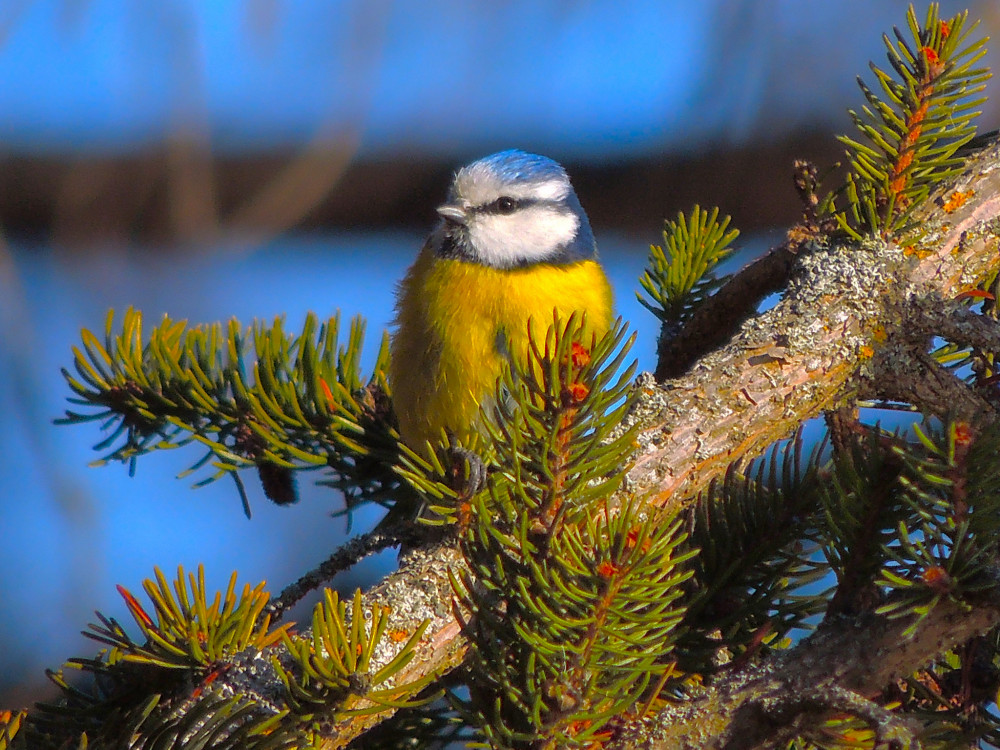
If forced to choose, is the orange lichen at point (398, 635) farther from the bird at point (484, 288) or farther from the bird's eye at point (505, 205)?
the bird's eye at point (505, 205)

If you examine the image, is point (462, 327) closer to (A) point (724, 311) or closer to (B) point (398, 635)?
(A) point (724, 311)

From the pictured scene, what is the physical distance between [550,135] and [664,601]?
1.85 meters

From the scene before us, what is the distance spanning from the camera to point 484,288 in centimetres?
139

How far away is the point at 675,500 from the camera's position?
876mm

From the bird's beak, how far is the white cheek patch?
0.02 meters

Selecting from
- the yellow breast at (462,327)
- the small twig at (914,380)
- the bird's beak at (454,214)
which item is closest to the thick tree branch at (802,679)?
the small twig at (914,380)

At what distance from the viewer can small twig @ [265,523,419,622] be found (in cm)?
96

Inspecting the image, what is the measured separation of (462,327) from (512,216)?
1.16 feet

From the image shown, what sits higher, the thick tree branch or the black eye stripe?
the black eye stripe

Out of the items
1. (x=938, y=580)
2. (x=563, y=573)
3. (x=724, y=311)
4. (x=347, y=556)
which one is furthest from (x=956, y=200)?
(x=347, y=556)

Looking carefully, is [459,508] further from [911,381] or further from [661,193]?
[661,193]

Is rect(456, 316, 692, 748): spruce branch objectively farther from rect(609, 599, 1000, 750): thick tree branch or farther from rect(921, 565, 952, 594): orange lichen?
rect(921, 565, 952, 594): orange lichen

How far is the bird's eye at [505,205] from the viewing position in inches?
63.5

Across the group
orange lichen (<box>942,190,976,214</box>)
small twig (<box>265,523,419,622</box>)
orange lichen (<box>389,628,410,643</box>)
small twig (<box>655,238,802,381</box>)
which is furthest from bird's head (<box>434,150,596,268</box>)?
orange lichen (<box>389,628,410,643</box>)
